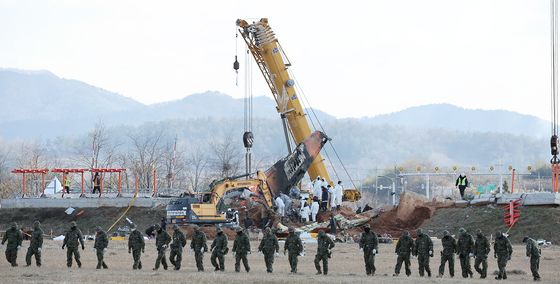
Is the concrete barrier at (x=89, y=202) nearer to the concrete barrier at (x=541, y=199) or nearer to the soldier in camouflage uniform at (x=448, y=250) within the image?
the concrete barrier at (x=541, y=199)

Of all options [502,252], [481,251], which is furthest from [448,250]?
[502,252]

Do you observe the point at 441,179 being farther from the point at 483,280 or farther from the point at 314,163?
the point at 483,280

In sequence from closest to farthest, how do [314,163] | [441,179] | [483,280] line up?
[483,280] → [314,163] → [441,179]

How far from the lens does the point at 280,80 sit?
7400cm

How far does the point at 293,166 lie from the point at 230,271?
29489 millimetres

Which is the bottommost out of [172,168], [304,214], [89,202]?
[304,214]

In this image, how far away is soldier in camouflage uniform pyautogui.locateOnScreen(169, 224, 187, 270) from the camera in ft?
138

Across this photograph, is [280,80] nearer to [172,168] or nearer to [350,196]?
[350,196]

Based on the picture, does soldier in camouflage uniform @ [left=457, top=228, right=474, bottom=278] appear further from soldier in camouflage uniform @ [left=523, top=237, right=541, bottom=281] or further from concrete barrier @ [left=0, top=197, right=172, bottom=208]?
concrete barrier @ [left=0, top=197, right=172, bottom=208]

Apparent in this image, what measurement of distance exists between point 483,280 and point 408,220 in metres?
27.3

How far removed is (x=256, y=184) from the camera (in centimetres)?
6794

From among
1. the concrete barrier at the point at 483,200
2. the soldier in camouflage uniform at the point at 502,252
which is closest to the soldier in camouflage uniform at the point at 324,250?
the soldier in camouflage uniform at the point at 502,252

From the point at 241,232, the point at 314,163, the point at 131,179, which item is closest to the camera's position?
the point at 241,232

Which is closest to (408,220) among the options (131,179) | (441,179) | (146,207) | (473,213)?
(473,213)
